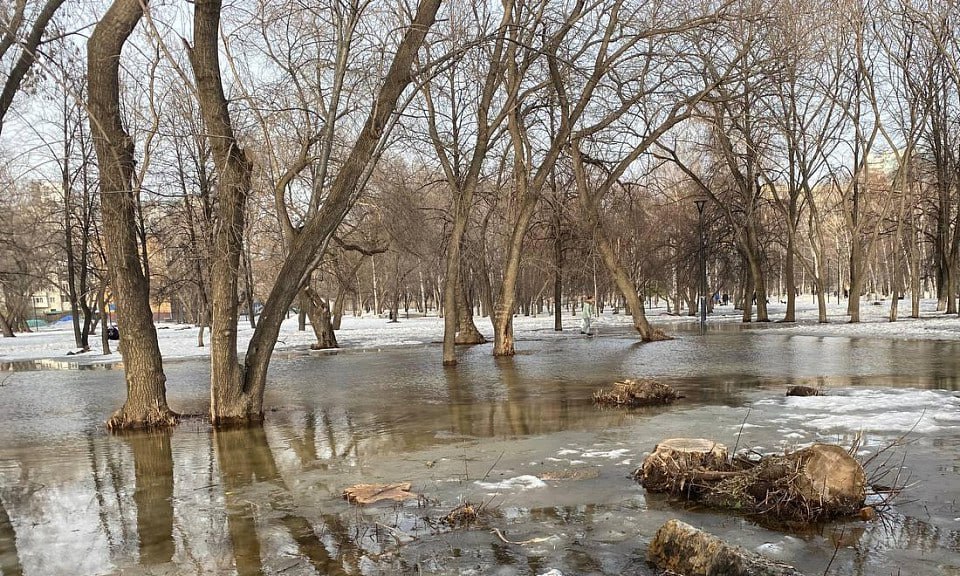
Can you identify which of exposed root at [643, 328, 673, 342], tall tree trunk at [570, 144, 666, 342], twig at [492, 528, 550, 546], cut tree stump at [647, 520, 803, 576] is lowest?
twig at [492, 528, 550, 546]

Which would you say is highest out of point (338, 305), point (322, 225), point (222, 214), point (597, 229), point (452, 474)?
point (597, 229)

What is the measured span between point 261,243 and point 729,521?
26.0 meters

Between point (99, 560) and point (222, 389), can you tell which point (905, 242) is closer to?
point (222, 389)

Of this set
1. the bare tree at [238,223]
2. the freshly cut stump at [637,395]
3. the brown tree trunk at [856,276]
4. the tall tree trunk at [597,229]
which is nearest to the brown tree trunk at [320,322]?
the tall tree trunk at [597,229]

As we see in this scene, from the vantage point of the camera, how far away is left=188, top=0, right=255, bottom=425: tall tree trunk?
1028cm

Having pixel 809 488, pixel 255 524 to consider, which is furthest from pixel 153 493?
pixel 809 488

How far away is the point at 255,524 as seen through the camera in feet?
18.5

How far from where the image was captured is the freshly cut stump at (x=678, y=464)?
6082 mm

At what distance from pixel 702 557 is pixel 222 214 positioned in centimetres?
845

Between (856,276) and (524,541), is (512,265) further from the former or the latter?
(856,276)

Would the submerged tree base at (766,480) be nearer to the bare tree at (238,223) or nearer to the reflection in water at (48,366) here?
the bare tree at (238,223)

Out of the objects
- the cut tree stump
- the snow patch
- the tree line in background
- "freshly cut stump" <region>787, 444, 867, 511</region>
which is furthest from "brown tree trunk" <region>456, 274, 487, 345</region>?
the cut tree stump

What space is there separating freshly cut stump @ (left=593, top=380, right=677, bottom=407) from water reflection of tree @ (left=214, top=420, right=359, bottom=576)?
5.34m

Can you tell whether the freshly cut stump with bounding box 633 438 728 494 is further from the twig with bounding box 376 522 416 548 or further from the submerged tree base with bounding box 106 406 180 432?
the submerged tree base with bounding box 106 406 180 432
